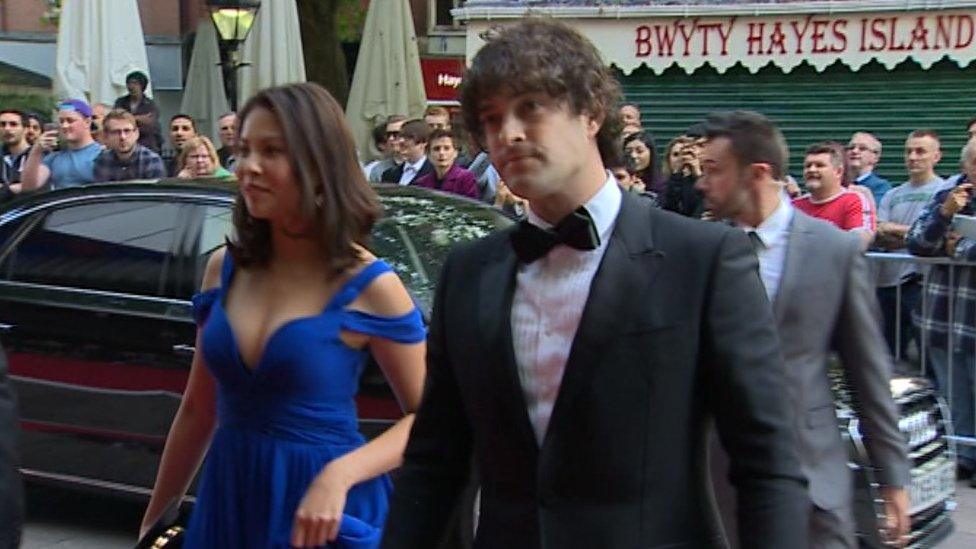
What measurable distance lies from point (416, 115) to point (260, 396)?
13659 mm

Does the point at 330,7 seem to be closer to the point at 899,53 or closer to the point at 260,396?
the point at 899,53

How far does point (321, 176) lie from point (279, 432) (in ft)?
1.94

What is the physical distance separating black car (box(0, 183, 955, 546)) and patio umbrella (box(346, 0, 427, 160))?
377 inches

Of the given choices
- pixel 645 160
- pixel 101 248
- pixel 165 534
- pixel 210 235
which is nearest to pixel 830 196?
pixel 645 160

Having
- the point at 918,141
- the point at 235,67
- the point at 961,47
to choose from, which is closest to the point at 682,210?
the point at 918,141

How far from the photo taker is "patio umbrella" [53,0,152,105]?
15.3 metres

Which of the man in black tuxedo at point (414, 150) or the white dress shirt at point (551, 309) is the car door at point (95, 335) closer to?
the white dress shirt at point (551, 309)

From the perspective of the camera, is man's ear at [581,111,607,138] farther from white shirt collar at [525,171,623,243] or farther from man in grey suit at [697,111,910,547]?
man in grey suit at [697,111,910,547]

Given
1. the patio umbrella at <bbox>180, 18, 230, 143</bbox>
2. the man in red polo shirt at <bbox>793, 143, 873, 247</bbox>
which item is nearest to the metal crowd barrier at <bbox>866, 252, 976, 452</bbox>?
the man in red polo shirt at <bbox>793, 143, 873, 247</bbox>

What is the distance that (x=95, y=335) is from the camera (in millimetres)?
6684

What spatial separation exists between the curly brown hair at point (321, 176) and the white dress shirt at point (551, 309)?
117 cm

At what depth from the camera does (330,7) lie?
19.6m

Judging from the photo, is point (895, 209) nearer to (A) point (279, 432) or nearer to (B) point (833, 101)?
(B) point (833, 101)

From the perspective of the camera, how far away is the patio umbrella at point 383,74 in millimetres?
16625
